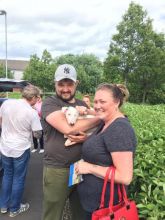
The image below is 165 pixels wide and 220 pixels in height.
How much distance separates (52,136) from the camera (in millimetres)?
3174

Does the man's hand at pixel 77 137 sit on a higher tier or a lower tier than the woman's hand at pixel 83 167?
higher

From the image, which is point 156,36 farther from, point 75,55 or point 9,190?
point 75,55

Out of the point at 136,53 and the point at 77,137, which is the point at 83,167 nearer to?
the point at 77,137

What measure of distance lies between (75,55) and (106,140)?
78347 mm

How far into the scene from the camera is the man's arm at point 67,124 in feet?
9.82

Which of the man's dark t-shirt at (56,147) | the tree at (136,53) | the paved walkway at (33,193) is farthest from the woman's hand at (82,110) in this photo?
the tree at (136,53)

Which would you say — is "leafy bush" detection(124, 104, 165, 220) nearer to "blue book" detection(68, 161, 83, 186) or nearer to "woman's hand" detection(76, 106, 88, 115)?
"blue book" detection(68, 161, 83, 186)

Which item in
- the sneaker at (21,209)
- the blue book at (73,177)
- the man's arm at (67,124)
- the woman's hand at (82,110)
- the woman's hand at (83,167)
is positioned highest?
the woman's hand at (82,110)

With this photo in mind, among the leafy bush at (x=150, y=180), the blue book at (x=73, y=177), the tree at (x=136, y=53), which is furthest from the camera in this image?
the tree at (x=136, y=53)

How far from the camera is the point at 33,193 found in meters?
5.86

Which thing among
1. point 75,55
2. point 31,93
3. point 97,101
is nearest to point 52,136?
point 97,101

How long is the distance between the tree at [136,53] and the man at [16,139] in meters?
24.4

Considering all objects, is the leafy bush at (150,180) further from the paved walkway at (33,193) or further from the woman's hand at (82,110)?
the paved walkway at (33,193)

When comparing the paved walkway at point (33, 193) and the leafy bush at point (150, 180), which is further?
the paved walkway at point (33, 193)
